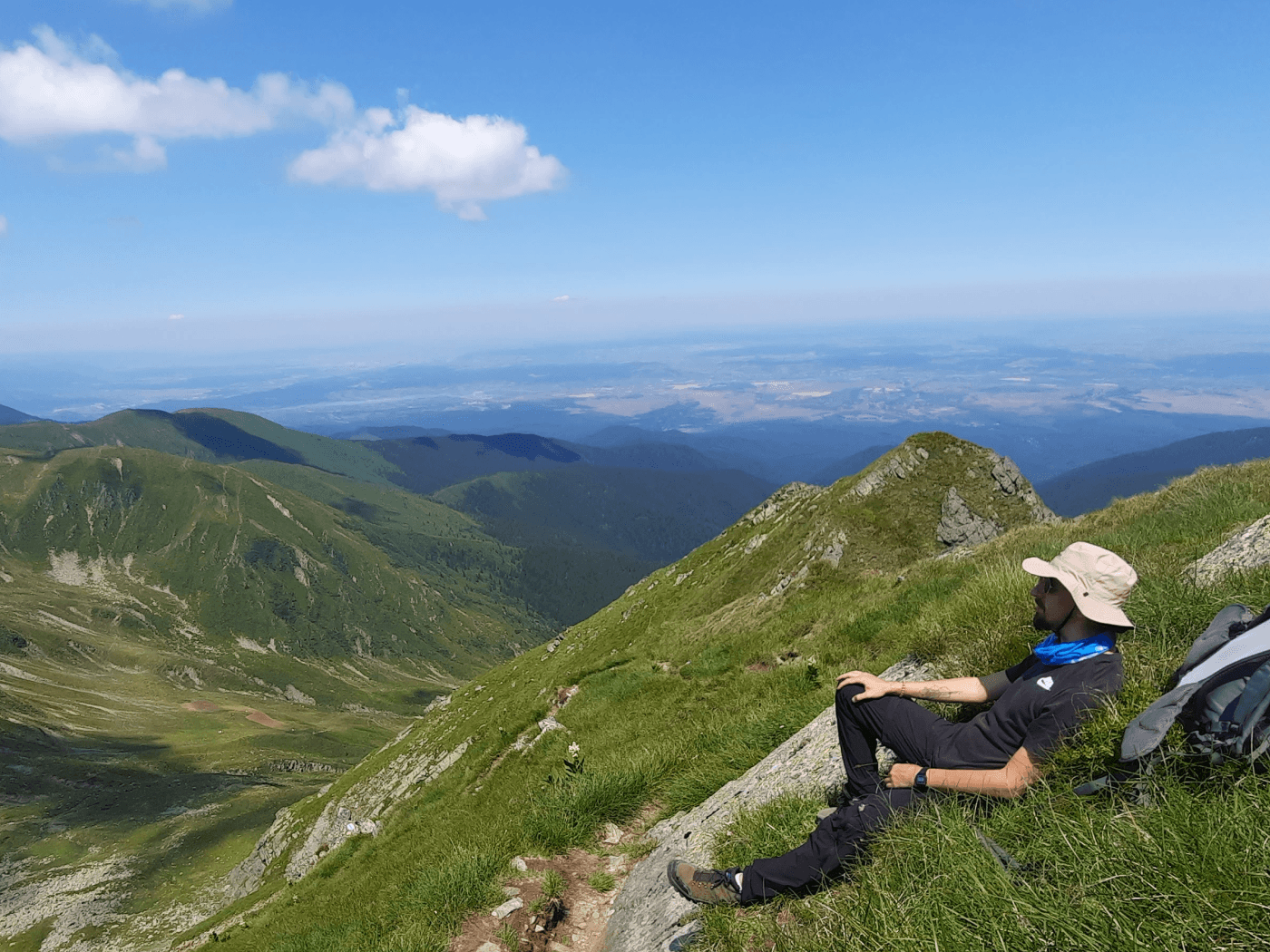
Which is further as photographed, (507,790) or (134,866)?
(134,866)

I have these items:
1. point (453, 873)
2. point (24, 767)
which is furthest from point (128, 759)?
point (453, 873)

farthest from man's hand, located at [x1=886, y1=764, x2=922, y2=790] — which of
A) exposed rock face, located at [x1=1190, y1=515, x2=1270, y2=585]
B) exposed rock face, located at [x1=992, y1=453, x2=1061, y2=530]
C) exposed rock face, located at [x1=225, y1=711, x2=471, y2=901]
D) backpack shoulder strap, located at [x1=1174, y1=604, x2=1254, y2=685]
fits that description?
exposed rock face, located at [x1=992, y1=453, x2=1061, y2=530]

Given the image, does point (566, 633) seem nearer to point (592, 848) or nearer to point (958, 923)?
point (592, 848)

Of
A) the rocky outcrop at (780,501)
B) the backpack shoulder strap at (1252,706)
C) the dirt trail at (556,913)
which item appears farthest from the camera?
the rocky outcrop at (780,501)

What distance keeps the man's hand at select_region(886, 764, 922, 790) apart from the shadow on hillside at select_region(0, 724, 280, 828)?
6681 inches

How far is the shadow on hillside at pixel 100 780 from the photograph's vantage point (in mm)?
132000

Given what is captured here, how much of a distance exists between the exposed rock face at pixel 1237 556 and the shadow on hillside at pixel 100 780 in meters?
171

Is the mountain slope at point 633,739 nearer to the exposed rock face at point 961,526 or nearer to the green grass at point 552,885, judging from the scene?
the exposed rock face at point 961,526

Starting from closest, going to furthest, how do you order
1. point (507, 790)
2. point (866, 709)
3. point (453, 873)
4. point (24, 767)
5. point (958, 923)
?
point (958, 923) → point (866, 709) → point (453, 873) → point (507, 790) → point (24, 767)

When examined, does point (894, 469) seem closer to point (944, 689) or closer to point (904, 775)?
point (944, 689)

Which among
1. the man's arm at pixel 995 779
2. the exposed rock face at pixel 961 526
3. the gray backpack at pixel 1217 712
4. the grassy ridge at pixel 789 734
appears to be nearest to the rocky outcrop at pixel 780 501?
the exposed rock face at pixel 961 526

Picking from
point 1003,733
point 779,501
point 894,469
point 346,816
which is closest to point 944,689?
point 1003,733

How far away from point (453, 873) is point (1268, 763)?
9.16 meters

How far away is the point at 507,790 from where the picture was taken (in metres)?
13.9
